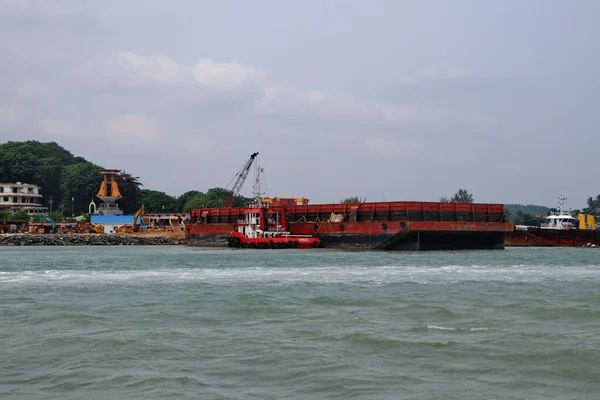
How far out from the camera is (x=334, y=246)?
5419 cm

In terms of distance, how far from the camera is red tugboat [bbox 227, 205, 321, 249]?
178 ft

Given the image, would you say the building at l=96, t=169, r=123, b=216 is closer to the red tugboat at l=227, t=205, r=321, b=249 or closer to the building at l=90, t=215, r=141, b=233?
the building at l=90, t=215, r=141, b=233

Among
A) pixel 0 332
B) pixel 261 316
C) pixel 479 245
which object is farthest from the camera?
pixel 479 245

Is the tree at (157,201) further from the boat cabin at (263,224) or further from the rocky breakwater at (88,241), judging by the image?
the boat cabin at (263,224)

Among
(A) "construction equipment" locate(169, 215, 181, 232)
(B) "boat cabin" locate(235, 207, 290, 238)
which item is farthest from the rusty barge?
(A) "construction equipment" locate(169, 215, 181, 232)

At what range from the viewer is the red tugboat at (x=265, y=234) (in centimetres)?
5419

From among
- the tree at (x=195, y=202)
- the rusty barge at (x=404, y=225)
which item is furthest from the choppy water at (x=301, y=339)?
the tree at (x=195, y=202)

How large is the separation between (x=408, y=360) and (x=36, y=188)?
12559cm

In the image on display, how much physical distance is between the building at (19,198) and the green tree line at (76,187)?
344 cm

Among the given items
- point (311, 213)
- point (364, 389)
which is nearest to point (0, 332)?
point (364, 389)

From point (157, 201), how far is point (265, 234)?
84.4 m

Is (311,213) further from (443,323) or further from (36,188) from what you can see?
(36,188)

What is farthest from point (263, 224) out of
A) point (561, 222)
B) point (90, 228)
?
point (90, 228)

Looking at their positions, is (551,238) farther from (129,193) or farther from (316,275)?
(129,193)
